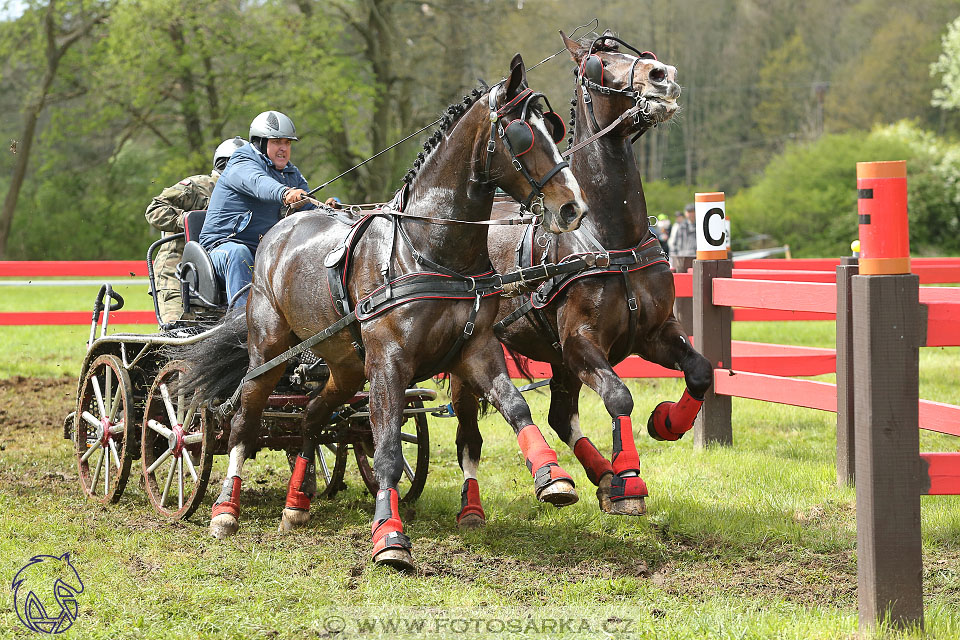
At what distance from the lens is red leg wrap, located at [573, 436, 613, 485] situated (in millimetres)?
5660

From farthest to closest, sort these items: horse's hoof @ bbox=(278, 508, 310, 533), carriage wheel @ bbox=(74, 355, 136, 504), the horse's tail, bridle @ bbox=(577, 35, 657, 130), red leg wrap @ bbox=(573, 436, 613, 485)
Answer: carriage wheel @ bbox=(74, 355, 136, 504)
the horse's tail
horse's hoof @ bbox=(278, 508, 310, 533)
red leg wrap @ bbox=(573, 436, 613, 485)
bridle @ bbox=(577, 35, 657, 130)

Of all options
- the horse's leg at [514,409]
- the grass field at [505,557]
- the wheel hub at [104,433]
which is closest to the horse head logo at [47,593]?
the grass field at [505,557]

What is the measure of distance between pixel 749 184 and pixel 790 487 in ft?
158

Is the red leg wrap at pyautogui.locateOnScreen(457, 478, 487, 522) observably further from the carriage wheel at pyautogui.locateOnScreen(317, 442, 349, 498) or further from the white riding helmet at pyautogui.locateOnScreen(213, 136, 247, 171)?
the white riding helmet at pyautogui.locateOnScreen(213, 136, 247, 171)

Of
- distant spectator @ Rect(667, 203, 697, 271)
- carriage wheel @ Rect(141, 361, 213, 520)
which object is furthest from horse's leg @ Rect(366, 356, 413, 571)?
distant spectator @ Rect(667, 203, 697, 271)

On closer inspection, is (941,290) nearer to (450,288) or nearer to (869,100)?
(450,288)

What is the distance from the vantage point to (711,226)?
7434 millimetres

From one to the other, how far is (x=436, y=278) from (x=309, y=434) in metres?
1.68

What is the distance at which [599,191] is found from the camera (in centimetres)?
562

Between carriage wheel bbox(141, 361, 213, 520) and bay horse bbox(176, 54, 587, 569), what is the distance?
39 centimetres

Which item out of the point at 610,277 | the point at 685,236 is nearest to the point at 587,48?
the point at 610,277

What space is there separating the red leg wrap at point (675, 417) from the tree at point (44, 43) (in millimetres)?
25363

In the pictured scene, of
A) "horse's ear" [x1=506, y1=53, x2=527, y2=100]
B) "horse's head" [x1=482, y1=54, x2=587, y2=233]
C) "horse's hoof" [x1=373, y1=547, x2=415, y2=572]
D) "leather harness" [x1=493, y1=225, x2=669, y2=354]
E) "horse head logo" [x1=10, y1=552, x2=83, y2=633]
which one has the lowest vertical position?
"horse head logo" [x1=10, y1=552, x2=83, y2=633]

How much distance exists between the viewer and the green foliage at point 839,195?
35.0 metres
